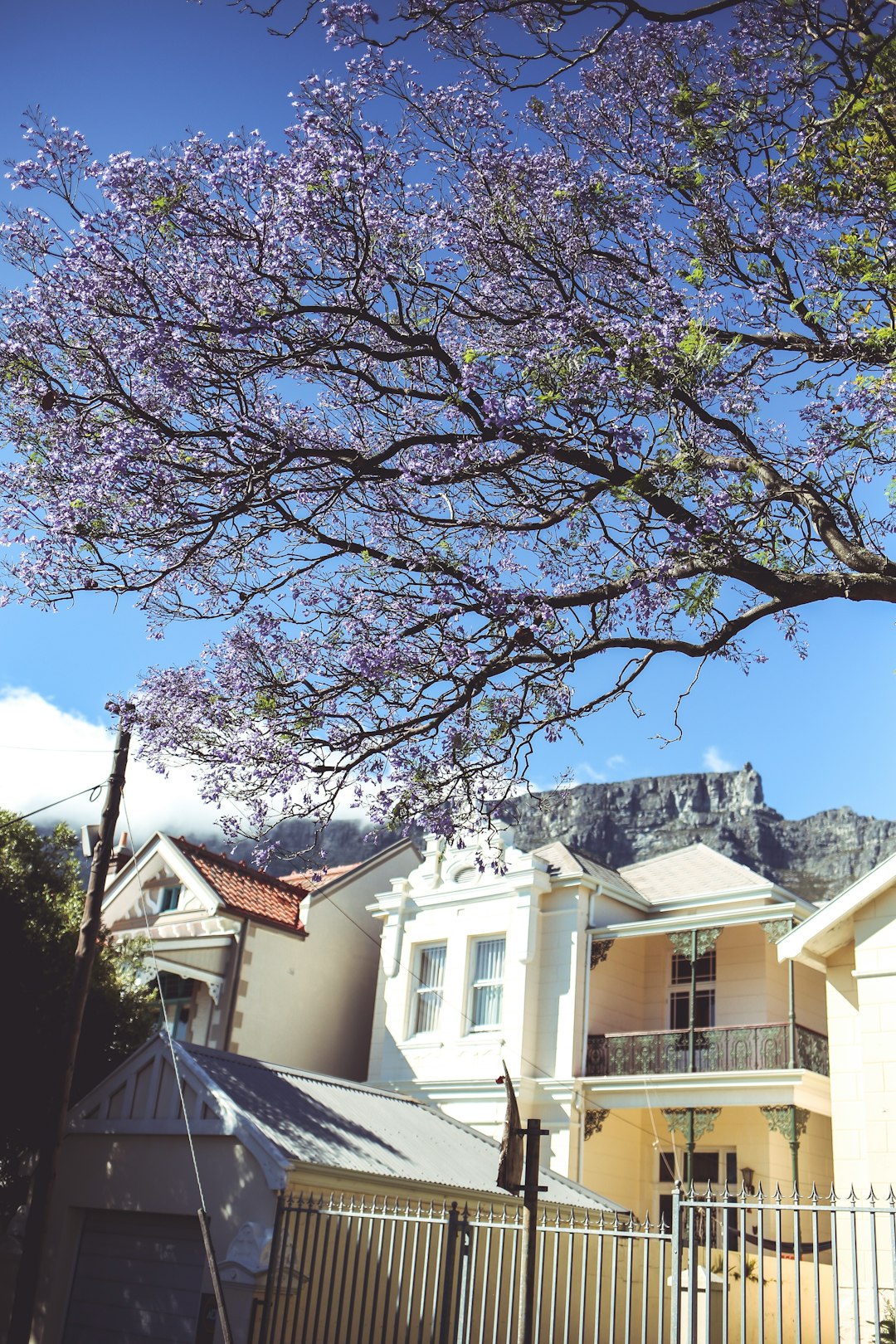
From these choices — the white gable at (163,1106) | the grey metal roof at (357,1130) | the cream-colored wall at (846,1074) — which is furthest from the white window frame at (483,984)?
the white gable at (163,1106)

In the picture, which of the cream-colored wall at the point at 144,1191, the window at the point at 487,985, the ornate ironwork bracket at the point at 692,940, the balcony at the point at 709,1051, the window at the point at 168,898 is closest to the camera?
the cream-colored wall at the point at 144,1191

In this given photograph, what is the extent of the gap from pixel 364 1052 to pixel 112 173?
24052 millimetres

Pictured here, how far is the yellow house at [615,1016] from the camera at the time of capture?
21641mm

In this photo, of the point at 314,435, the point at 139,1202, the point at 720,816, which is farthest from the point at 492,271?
the point at 720,816

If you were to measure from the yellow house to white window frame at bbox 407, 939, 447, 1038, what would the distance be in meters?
0.04

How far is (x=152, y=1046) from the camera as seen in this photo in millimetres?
14117

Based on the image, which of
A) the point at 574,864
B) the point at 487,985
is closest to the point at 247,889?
the point at 487,985

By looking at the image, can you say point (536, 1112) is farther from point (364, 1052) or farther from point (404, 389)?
point (404, 389)

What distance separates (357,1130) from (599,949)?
10453 millimetres

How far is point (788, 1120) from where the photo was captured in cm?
2016

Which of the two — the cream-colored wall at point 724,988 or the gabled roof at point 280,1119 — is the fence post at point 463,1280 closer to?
the gabled roof at point 280,1119

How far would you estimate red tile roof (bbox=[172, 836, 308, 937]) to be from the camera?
26844 millimetres

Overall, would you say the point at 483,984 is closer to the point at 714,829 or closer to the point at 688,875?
the point at 688,875

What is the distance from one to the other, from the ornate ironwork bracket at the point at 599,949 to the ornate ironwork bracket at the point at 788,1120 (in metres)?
4.52
